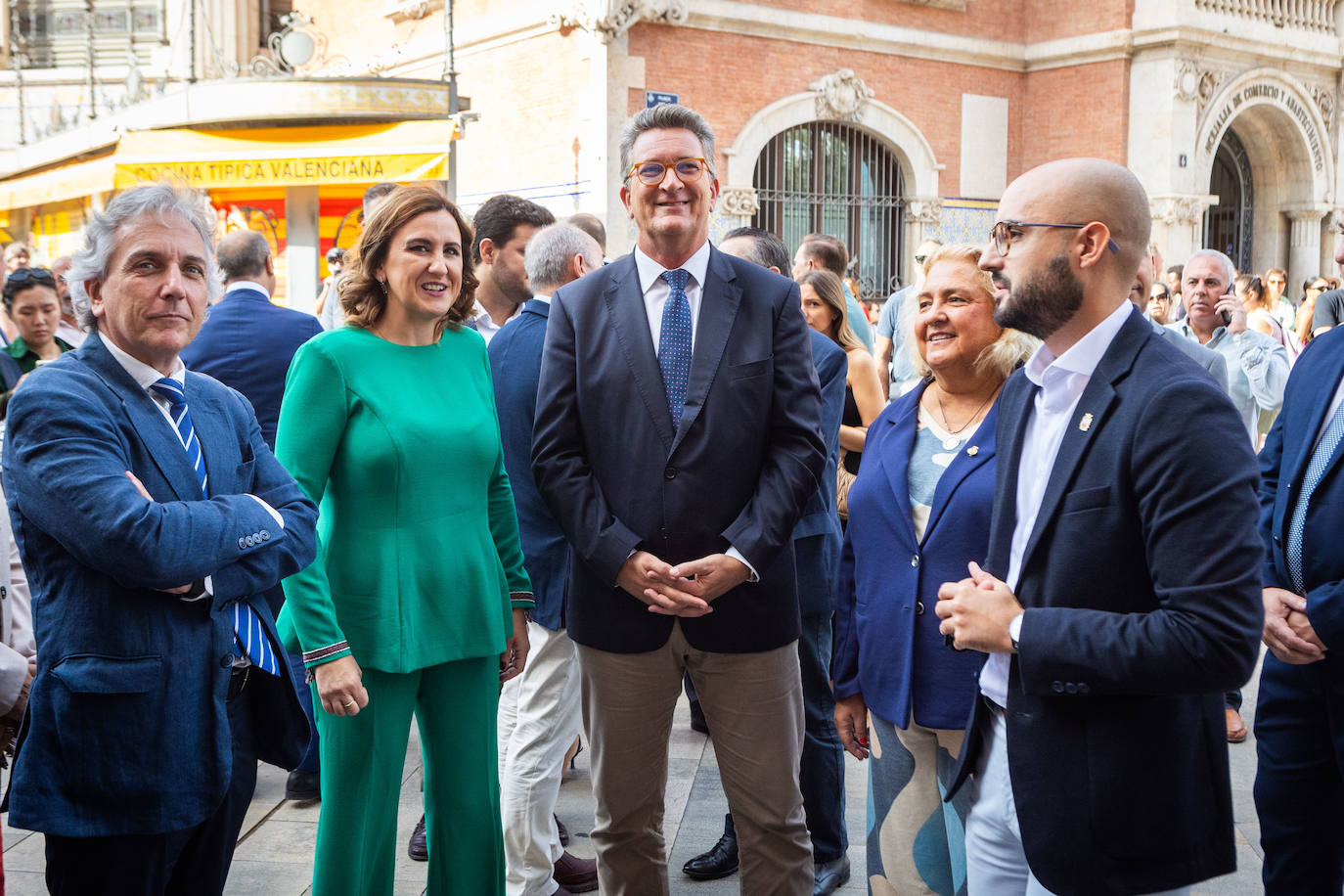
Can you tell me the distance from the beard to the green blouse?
1500 mm

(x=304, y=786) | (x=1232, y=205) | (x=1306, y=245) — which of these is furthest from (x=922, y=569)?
(x=1232, y=205)

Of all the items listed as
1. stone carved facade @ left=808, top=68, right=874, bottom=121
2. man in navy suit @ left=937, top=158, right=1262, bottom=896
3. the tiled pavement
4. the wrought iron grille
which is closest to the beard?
man in navy suit @ left=937, top=158, right=1262, bottom=896

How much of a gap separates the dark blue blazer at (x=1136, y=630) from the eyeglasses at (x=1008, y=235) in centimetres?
15

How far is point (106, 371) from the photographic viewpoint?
7.98 ft

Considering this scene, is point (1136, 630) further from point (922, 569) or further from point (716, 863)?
point (716, 863)

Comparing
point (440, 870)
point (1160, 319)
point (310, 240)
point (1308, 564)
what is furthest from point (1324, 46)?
point (440, 870)

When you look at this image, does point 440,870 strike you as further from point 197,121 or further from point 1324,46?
point 1324,46

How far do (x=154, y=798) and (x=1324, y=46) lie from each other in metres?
22.1

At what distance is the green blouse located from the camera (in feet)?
9.76

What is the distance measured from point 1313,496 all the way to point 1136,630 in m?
1.39

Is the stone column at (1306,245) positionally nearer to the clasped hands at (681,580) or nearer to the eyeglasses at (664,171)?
the eyeglasses at (664,171)

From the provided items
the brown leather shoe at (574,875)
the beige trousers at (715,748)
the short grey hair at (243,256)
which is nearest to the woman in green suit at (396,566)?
the beige trousers at (715,748)

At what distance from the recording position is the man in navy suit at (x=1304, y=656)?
2.99 metres

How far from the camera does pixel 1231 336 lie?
673 centimetres
